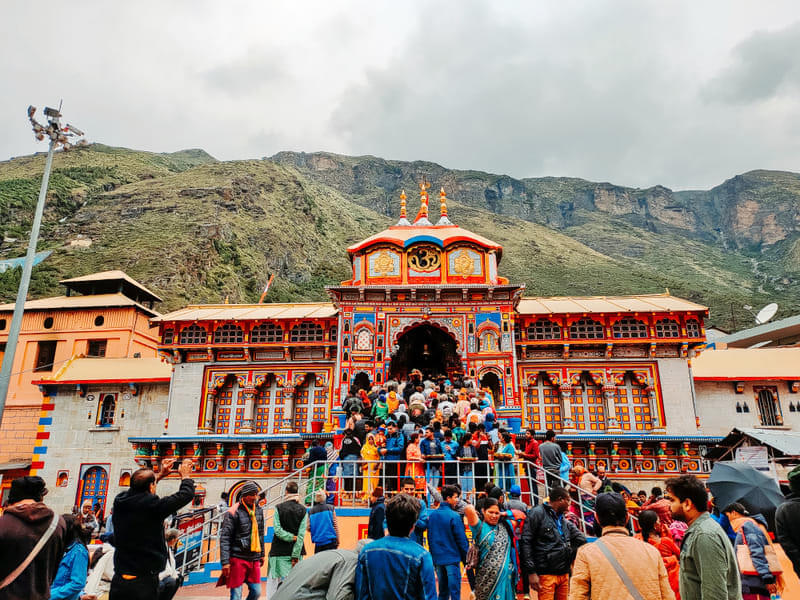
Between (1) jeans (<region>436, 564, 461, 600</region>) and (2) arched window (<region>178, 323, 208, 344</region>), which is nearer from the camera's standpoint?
(1) jeans (<region>436, 564, 461, 600</region>)

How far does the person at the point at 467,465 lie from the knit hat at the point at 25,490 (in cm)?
807

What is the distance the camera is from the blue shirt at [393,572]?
4.21 m

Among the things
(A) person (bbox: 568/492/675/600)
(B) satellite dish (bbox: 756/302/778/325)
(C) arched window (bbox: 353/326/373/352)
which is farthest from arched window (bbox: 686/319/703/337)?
(A) person (bbox: 568/492/675/600)

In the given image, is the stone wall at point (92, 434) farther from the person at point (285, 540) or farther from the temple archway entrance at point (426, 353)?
the person at point (285, 540)

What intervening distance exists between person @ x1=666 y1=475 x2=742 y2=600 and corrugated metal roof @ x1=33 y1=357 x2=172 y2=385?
2406 centimetres

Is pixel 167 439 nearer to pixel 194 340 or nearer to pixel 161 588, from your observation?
pixel 194 340

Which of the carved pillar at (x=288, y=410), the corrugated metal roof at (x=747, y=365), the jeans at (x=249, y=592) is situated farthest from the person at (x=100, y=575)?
the corrugated metal roof at (x=747, y=365)

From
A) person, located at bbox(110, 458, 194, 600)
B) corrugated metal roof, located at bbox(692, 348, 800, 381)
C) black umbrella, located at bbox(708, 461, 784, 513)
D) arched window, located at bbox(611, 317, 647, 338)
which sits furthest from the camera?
arched window, located at bbox(611, 317, 647, 338)

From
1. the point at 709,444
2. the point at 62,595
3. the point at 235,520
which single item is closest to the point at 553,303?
the point at 709,444

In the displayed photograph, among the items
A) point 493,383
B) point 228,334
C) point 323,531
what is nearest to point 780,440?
point 493,383

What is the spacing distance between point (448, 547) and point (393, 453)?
5.40m

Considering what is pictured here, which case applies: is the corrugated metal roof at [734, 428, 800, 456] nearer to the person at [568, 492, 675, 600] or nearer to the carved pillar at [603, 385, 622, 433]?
the carved pillar at [603, 385, 622, 433]

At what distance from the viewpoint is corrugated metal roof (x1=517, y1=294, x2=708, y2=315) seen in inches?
923

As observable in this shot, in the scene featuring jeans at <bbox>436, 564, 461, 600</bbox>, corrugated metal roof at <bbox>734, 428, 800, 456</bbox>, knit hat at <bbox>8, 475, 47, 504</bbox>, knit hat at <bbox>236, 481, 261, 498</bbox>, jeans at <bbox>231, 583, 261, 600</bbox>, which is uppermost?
corrugated metal roof at <bbox>734, 428, 800, 456</bbox>
